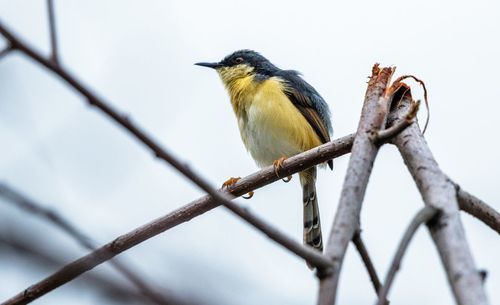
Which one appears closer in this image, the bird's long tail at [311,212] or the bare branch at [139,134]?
the bare branch at [139,134]

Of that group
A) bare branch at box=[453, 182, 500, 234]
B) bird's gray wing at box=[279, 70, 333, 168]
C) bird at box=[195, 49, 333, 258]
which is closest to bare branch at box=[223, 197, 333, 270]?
bare branch at box=[453, 182, 500, 234]

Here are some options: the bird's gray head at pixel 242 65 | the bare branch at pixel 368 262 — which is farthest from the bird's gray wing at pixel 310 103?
the bare branch at pixel 368 262

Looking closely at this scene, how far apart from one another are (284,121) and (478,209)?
3837mm

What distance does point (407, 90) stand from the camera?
12.0 feet

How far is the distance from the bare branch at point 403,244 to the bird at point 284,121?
435cm

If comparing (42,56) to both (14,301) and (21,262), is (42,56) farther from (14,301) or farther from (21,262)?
(14,301)

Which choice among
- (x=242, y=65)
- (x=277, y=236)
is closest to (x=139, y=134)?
(x=277, y=236)

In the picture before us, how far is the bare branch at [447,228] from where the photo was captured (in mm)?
1364

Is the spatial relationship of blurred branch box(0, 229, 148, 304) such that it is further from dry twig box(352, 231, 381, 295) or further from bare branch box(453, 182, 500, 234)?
bare branch box(453, 182, 500, 234)

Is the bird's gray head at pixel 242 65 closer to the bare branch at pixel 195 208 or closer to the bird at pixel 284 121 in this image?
the bird at pixel 284 121

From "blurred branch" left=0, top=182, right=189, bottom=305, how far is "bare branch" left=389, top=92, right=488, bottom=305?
637 mm

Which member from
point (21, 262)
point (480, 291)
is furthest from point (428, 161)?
point (21, 262)

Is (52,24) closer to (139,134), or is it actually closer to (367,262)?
(139,134)

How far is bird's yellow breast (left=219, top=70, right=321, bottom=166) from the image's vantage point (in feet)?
20.5
